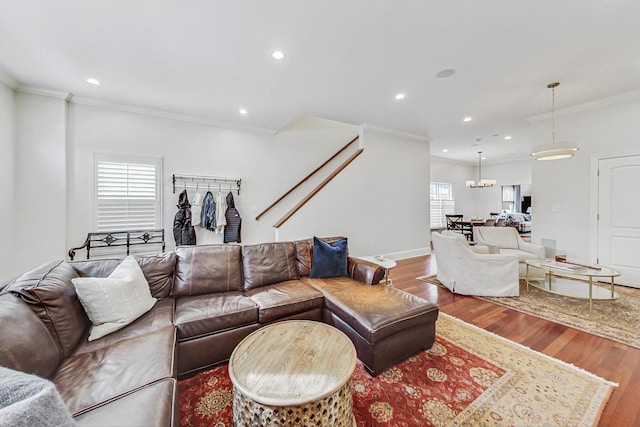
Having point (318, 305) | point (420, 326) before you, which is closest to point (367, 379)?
point (420, 326)

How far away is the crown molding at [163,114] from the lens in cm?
358

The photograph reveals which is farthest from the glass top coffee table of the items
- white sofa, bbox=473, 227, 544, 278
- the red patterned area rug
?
the red patterned area rug

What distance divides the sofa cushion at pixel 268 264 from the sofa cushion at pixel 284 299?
112 mm

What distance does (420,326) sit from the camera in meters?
2.00

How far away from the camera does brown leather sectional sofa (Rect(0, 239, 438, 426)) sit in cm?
109

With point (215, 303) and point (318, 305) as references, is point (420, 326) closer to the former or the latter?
point (318, 305)

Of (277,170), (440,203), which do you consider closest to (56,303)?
(277,170)

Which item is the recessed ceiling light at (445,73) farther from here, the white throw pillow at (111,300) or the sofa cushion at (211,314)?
the white throw pillow at (111,300)

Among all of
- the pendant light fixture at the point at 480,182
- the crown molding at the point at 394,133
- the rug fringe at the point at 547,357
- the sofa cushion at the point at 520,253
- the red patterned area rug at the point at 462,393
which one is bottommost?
the red patterned area rug at the point at 462,393

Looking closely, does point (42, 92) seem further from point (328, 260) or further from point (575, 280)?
point (575, 280)

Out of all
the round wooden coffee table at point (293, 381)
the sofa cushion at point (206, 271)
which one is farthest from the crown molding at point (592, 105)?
the sofa cushion at point (206, 271)

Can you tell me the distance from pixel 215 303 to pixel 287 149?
3.88 metres

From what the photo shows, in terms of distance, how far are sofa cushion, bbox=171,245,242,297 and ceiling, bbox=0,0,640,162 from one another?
2.09m

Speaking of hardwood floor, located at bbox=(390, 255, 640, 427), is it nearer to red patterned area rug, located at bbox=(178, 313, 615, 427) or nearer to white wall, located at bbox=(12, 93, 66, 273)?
red patterned area rug, located at bbox=(178, 313, 615, 427)
